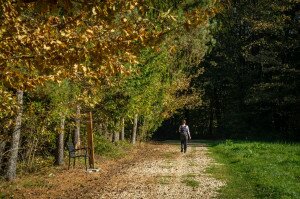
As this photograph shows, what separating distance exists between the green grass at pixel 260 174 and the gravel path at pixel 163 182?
609 mm

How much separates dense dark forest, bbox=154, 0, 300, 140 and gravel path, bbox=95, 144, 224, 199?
880 inches

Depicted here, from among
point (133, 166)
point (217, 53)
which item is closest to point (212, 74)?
point (217, 53)

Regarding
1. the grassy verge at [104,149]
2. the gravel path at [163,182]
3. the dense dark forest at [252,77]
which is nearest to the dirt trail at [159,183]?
the gravel path at [163,182]

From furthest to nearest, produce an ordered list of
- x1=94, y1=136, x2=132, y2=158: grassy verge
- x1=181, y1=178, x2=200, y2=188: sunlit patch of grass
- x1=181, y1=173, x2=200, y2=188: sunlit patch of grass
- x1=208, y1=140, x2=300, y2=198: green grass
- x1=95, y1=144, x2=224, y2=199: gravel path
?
x1=94, y1=136, x2=132, y2=158: grassy verge, x1=181, y1=173, x2=200, y2=188: sunlit patch of grass, x1=181, y1=178, x2=200, y2=188: sunlit patch of grass, x1=95, y1=144, x2=224, y2=199: gravel path, x1=208, y1=140, x2=300, y2=198: green grass

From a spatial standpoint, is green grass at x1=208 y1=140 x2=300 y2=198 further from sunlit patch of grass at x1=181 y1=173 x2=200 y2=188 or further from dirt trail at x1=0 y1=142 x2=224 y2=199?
sunlit patch of grass at x1=181 y1=173 x2=200 y2=188

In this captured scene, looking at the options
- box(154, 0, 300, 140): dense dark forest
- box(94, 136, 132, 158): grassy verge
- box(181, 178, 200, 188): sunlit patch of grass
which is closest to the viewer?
box(181, 178, 200, 188): sunlit patch of grass

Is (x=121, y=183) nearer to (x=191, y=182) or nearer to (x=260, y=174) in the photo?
(x=191, y=182)

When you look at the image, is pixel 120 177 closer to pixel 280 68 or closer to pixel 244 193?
pixel 244 193

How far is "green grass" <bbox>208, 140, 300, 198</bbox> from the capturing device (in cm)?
1257

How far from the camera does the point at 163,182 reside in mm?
14789

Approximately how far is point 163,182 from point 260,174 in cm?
352

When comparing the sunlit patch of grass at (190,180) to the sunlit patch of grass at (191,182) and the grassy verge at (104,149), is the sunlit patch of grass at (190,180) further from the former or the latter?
the grassy verge at (104,149)

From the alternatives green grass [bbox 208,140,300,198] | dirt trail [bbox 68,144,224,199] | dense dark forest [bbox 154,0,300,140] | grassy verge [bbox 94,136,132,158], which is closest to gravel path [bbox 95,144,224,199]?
dirt trail [bbox 68,144,224,199]

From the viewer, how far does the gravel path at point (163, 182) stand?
12781mm
